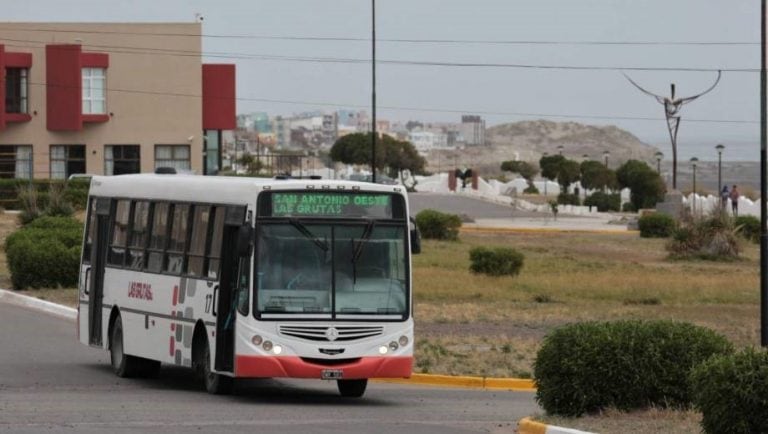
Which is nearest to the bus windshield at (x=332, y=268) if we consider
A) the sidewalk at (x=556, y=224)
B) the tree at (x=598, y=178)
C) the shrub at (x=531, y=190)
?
the sidewalk at (x=556, y=224)

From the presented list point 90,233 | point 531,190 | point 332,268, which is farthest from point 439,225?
point 531,190

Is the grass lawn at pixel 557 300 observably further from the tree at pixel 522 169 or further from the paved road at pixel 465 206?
the tree at pixel 522 169

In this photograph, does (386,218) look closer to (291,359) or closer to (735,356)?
(291,359)

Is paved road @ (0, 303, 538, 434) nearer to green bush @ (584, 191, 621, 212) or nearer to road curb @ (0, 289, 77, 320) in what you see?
road curb @ (0, 289, 77, 320)

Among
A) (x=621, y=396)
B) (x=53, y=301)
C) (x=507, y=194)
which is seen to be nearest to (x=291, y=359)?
(x=621, y=396)

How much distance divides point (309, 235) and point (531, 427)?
4.57 m

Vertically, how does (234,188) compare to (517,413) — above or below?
above

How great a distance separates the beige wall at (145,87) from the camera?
85438mm

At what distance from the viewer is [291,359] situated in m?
17.6

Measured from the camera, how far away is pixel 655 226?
70.6 m

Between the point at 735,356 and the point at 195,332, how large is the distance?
812 centimetres

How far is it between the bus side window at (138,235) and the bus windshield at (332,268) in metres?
3.16

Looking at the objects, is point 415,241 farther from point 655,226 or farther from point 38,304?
point 655,226

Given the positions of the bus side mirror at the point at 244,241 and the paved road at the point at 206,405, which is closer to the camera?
the paved road at the point at 206,405
